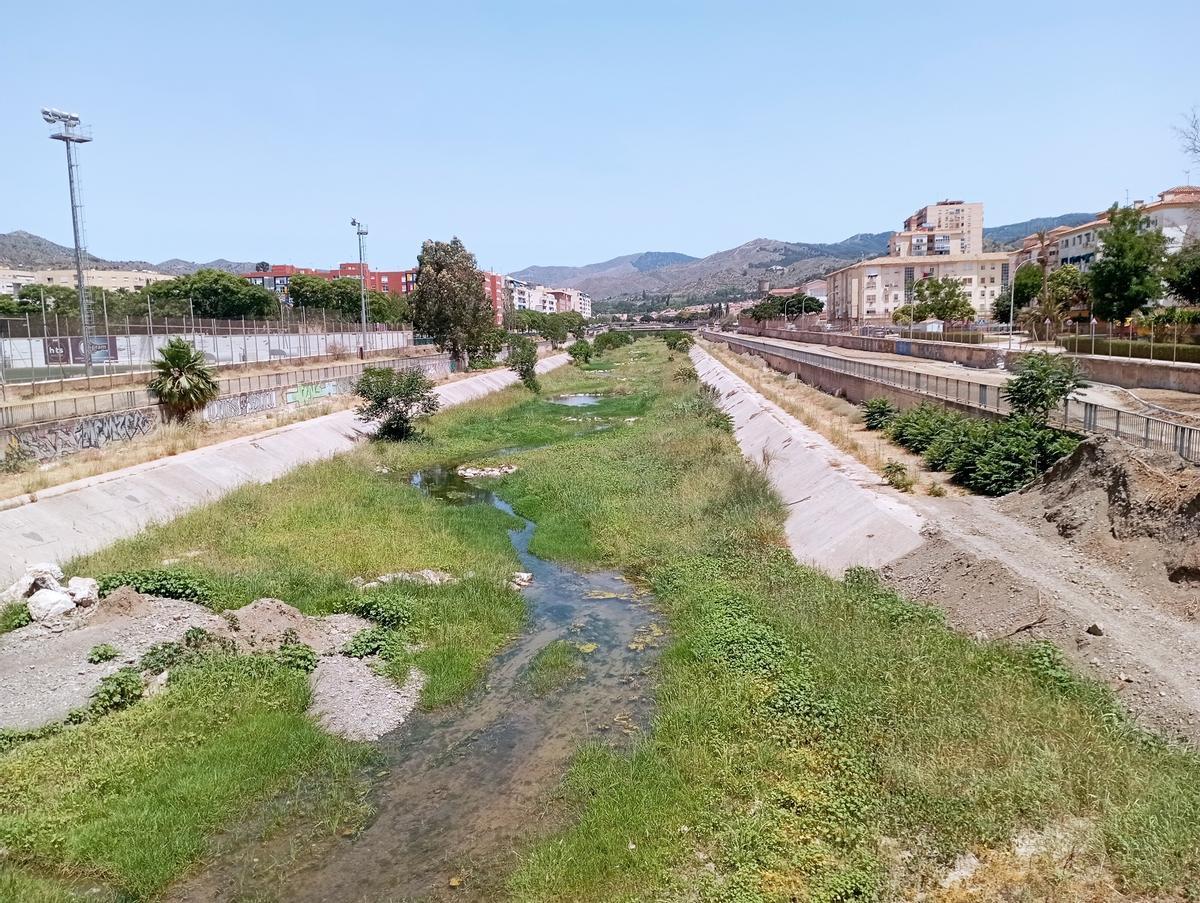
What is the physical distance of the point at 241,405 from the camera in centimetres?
4006

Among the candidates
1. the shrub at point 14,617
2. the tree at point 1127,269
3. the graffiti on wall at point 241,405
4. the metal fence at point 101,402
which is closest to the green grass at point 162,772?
the shrub at point 14,617

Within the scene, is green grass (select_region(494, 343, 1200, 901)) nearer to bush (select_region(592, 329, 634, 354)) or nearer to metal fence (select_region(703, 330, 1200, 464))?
metal fence (select_region(703, 330, 1200, 464))

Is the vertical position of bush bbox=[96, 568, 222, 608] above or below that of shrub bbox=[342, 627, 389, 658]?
above

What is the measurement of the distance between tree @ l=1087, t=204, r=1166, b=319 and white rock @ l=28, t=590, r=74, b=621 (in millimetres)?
61605

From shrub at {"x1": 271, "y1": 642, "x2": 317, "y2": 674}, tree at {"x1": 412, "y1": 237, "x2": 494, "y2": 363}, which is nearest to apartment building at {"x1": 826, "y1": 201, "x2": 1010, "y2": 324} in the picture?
tree at {"x1": 412, "y1": 237, "x2": 494, "y2": 363}

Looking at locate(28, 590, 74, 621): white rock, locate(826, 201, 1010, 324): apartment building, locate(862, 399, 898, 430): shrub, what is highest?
locate(826, 201, 1010, 324): apartment building

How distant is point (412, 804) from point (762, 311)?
180866 mm

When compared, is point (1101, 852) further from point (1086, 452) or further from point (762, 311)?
point (762, 311)

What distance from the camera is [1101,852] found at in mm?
8234

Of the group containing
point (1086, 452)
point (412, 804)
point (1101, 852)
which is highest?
point (1086, 452)

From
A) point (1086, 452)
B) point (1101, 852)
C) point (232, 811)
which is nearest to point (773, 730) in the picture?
point (1101, 852)

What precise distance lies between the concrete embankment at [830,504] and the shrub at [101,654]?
1405 centimetres

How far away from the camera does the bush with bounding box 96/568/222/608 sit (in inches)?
622

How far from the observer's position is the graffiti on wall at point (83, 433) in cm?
2802
